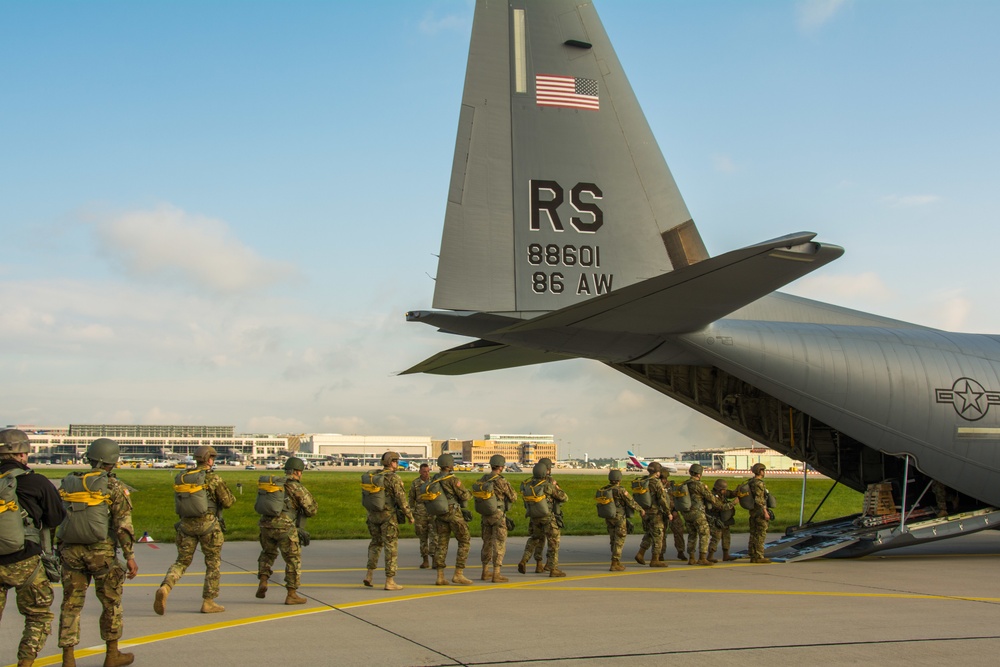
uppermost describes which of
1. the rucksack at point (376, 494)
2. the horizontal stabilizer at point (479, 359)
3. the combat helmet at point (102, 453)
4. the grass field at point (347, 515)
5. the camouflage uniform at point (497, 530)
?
the horizontal stabilizer at point (479, 359)

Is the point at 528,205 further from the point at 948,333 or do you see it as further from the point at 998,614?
the point at 948,333

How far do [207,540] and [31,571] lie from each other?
300cm

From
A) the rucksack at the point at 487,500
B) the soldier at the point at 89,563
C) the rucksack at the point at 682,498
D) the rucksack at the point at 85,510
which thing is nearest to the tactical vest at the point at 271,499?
the soldier at the point at 89,563

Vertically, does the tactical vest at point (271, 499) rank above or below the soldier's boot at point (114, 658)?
above

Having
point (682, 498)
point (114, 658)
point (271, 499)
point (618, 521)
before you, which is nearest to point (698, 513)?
point (682, 498)

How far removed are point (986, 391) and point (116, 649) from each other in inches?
500

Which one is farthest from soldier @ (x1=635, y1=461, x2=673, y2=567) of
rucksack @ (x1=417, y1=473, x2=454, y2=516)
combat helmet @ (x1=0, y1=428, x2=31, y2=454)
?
combat helmet @ (x1=0, y1=428, x2=31, y2=454)

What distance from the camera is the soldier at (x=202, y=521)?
8492 millimetres

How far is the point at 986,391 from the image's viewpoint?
13297 millimetres

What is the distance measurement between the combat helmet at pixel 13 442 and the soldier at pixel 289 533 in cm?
322

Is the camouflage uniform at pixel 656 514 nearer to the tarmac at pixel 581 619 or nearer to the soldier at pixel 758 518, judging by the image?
the tarmac at pixel 581 619

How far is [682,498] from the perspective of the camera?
12.9 m

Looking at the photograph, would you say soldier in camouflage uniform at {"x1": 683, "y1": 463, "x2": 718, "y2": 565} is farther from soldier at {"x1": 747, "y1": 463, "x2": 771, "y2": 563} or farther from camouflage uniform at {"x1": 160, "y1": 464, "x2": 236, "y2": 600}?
camouflage uniform at {"x1": 160, "y1": 464, "x2": 236, "y2": 600}

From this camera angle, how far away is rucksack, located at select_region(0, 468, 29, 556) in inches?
215
